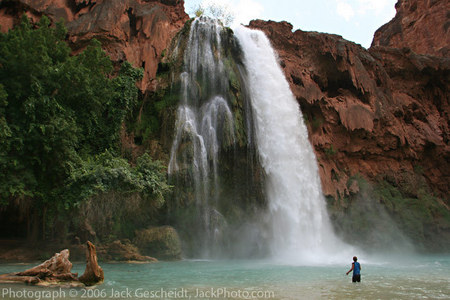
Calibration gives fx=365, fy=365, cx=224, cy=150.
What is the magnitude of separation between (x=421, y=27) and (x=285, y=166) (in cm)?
2771

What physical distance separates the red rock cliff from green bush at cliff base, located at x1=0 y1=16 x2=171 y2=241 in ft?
41.3

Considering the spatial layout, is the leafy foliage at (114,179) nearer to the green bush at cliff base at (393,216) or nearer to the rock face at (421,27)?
the green bush at cliff base at (393,216)

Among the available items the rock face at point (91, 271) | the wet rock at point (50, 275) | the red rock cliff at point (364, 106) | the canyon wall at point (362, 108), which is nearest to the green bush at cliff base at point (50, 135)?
the canyon wall at point (362, 108)

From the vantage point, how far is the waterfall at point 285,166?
708 inches

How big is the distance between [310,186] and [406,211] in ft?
29.1

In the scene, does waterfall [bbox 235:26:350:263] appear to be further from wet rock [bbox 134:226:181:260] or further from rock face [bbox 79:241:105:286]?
rock face [bbox 79:241:105:286]

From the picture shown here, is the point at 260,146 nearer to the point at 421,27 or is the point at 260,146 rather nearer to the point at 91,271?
the point at 91,271

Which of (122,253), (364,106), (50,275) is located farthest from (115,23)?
(364,106)

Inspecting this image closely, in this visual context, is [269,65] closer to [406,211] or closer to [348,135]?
[348,135]

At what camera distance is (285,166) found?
19578 mm

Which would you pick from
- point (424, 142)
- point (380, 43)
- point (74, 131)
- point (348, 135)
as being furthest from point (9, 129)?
point (380, 43)

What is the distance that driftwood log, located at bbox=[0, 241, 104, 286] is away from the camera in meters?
7.55

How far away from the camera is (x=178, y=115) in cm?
1850

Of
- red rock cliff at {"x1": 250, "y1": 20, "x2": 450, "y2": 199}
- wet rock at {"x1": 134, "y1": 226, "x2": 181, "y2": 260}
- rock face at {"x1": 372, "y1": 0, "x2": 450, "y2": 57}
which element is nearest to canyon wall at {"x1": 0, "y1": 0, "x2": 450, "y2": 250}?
red rock cliff at {"x1": 250, "y1": 20, "x2": 450, "y2": 199}
